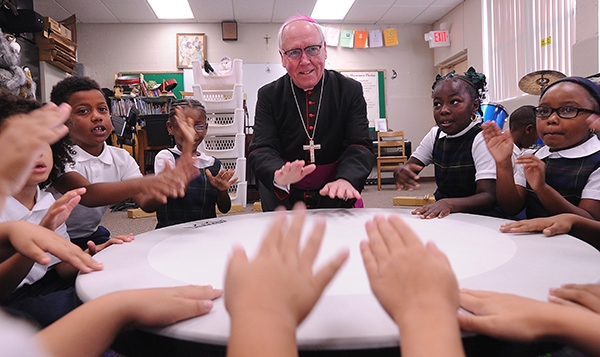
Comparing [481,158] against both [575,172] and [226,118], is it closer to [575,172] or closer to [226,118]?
[575,172]

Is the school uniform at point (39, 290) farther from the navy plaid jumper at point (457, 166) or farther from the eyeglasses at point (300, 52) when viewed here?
the navy plaid jumper at point (457, 166)

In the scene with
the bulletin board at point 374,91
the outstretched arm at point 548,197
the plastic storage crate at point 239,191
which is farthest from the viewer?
the bulletin board at point 374,91

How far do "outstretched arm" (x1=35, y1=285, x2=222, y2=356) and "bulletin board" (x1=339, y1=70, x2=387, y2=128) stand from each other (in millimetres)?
6597

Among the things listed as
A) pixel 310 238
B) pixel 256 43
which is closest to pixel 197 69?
pixel 256 43

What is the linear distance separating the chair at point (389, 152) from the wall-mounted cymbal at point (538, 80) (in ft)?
7.96

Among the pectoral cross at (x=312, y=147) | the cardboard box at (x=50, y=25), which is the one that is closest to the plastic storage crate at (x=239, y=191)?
the pectoral cross at (x=312, y=147)

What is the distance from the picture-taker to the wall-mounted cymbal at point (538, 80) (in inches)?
137

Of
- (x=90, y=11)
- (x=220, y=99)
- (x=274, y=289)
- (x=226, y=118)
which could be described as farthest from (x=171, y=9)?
(x=274, y=289)

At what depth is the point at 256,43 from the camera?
661 cm

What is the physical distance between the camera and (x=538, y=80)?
359cm

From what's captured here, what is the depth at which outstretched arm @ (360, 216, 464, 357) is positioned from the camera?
1.46 feet

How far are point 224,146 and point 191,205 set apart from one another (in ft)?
7.23

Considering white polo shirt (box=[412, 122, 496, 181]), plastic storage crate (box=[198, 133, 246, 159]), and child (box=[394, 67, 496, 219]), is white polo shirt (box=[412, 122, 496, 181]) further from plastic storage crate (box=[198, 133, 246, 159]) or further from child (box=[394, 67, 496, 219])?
plastic storage crate (box=[198, 133, 246, 159])

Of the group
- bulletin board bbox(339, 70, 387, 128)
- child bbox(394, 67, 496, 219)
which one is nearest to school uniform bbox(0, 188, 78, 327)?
child bbox(394, 67, 496, 219)
